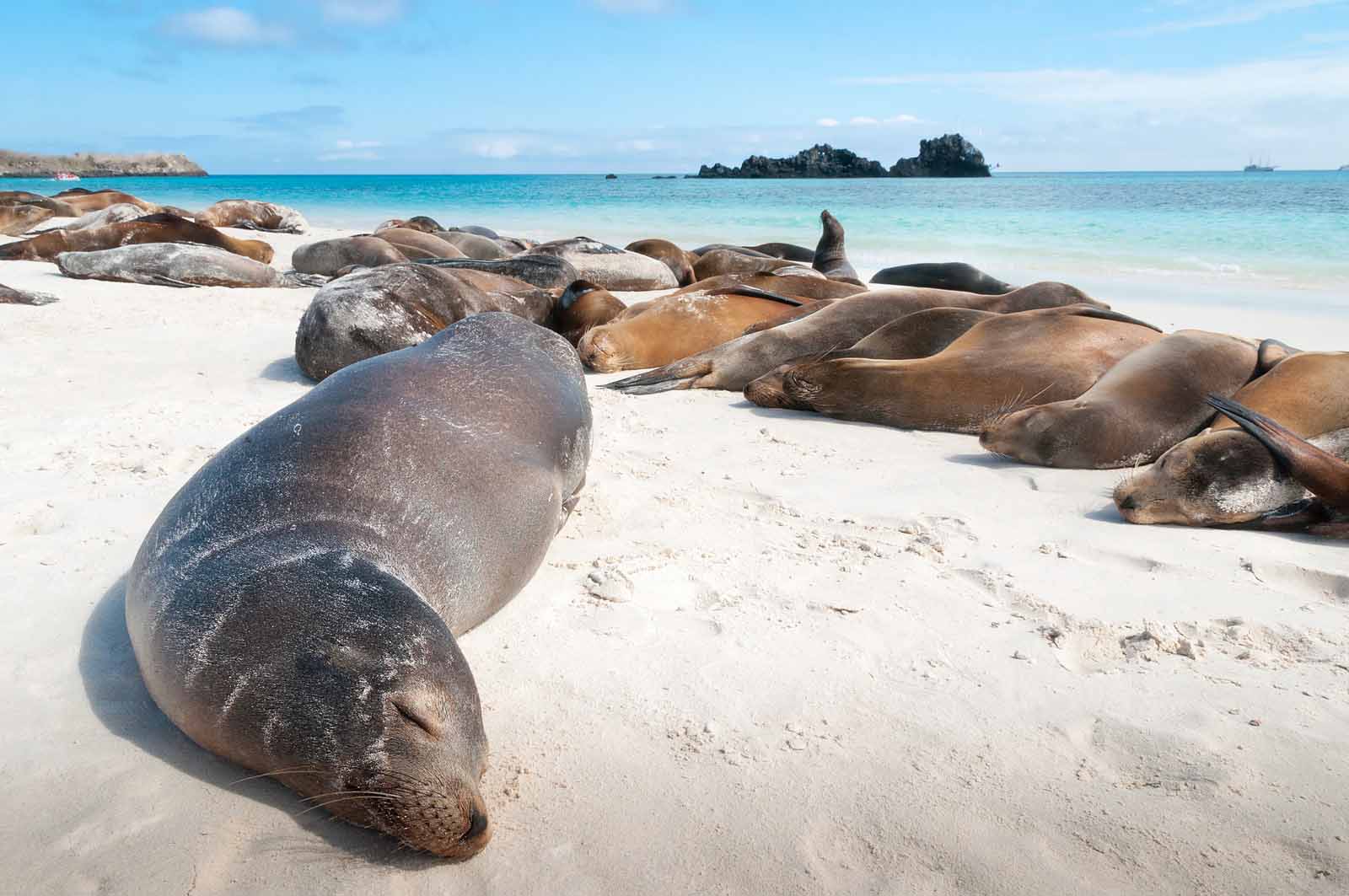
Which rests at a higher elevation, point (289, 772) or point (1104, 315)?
point (1104, 315)

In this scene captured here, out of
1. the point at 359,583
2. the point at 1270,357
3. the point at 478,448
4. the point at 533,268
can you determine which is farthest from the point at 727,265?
the point at 359,583

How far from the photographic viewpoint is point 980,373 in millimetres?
5395

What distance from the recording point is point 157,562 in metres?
2.43

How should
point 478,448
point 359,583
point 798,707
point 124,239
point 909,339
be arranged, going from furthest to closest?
point 124,239 < point 909,339 < point 478,448 < point 798,707 < point 359,583

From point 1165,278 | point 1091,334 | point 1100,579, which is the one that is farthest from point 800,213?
point 1100,579

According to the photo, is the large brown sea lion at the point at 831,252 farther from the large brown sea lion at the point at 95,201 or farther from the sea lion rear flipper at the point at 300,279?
the large brown sea lion at the point at 95,201

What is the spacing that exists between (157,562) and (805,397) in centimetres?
386

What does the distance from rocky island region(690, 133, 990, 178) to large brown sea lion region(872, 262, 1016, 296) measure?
76.9 m

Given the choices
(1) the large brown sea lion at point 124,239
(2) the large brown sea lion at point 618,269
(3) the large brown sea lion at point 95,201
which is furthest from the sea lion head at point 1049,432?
(3) the large brown sea lion at point 95,201

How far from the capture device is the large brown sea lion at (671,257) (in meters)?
11.7

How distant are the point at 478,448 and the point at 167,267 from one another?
9.08 meters

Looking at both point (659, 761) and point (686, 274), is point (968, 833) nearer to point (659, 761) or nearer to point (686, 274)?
point (659, 761)

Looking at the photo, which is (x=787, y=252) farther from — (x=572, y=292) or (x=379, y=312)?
(x=379, y=312)

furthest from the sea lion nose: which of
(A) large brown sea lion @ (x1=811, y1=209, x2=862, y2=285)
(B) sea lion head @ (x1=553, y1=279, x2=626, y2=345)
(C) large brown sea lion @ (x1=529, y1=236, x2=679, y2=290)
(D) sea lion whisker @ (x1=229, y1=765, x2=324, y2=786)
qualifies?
(A) large brown sea lion @ (x1=811, y1=209, x2=862, y2=285)
